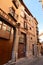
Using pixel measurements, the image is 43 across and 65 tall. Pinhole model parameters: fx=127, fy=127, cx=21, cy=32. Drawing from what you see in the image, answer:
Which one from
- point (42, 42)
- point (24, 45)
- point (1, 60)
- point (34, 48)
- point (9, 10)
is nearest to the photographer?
point (1, 60)

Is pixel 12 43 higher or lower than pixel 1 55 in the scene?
higher

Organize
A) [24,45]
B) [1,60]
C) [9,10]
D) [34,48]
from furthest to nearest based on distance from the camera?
[34,48], [24,45], [9,10], [1,60]

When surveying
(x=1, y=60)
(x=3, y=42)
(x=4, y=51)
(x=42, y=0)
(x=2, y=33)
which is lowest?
(x=1, y=60)

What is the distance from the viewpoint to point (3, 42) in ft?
36.5

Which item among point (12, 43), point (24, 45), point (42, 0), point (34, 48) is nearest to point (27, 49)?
point (24, 45)

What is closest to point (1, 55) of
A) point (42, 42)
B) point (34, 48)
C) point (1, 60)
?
point (1, 60)

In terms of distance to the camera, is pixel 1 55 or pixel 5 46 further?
pixel 5 46

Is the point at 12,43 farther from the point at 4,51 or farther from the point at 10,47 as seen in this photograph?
the point at 4,51

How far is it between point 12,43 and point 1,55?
9.27 ft

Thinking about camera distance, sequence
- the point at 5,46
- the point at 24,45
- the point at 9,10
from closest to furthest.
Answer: the point at 5,46
the point at 9,10
the point at 24,45

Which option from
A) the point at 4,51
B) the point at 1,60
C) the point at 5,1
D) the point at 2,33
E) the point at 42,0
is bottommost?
the point at 1,60

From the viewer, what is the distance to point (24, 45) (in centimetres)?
Answer: 1886

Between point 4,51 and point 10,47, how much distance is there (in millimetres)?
1658

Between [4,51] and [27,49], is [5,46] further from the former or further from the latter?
[27,49]
